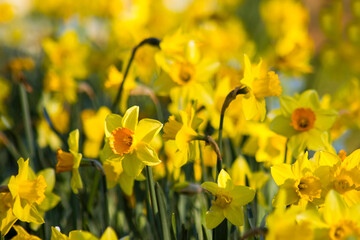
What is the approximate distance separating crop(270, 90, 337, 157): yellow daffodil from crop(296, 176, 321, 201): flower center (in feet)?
0.76

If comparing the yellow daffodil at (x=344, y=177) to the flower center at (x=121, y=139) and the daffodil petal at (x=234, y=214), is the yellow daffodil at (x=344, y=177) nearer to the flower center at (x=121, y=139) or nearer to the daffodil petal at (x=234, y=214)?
the daffodil petal at (x=234, y=214)

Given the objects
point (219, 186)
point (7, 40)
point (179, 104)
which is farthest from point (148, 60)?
point (7, 40)

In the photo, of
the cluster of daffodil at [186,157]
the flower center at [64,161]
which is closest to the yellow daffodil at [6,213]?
the cluster of daffodil at [186,157]

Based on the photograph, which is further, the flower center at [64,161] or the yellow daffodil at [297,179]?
the flower center at [64,161]

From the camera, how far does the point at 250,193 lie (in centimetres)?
108

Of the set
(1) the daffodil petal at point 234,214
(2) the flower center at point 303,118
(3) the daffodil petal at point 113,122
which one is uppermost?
(2) the flower center at point 303,118

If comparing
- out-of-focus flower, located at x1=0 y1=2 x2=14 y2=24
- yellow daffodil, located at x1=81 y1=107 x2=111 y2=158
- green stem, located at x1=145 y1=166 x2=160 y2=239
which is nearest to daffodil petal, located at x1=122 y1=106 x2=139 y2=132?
green stem, located at x1=145 y1=166 x2=160 y2=239

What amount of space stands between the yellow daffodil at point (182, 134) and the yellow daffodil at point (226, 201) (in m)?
0.12

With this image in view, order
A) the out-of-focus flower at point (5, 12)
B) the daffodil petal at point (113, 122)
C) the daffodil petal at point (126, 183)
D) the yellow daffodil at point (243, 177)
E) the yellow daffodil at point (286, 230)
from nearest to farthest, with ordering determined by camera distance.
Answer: the yellow daffodil at point (286, 230) < the daffodil petal at point (113, 122) < the daffodil petal at point (126, 183) < the yellow daffodil at point (243, 177) < the out-of-focus flower at point (5, 12)

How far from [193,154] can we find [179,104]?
16.5 inches

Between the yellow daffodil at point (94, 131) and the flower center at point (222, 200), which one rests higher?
the flower center at point (222, 200)

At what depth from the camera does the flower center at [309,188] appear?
3.47ft

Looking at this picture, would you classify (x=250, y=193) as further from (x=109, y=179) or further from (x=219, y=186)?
(x=109, y=179)

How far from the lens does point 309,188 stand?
42.1 inches
